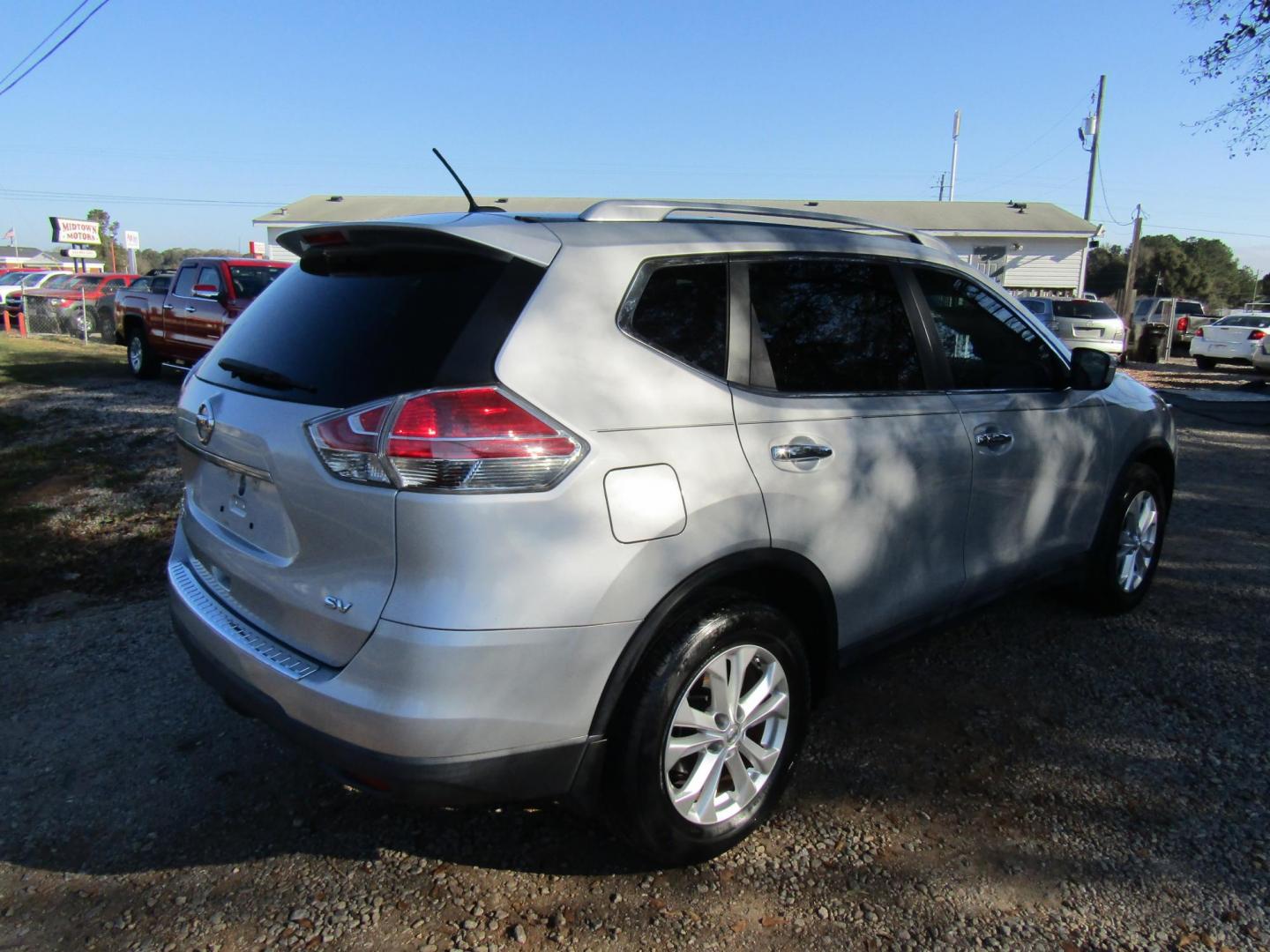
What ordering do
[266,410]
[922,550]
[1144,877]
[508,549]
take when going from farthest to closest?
[922,550], [1144,877], [266,410], [508,549]

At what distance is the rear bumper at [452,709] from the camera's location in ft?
7.18

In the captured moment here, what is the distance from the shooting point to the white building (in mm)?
37031

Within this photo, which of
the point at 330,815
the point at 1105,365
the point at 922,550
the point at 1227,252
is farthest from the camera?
the point at 1227,252

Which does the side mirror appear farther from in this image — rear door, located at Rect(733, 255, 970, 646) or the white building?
the white building

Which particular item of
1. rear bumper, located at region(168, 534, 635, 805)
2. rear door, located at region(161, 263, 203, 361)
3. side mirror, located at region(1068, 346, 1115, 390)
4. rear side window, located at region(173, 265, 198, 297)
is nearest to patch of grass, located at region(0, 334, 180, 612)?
rear door, located at region(161, 263, 203, 361)

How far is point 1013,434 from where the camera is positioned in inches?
143

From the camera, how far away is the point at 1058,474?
3.92m

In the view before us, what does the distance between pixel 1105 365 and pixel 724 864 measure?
8.78 feet

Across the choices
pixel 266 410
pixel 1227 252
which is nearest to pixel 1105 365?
pixel 266 410

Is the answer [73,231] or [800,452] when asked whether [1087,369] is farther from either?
[73,231]

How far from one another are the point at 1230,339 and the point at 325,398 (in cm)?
2619

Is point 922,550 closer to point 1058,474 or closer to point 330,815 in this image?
point 1058,474

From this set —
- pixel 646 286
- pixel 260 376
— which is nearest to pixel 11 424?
pixel 260 376

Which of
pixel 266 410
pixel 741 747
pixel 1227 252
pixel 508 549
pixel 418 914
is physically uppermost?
pixel 1227 252
